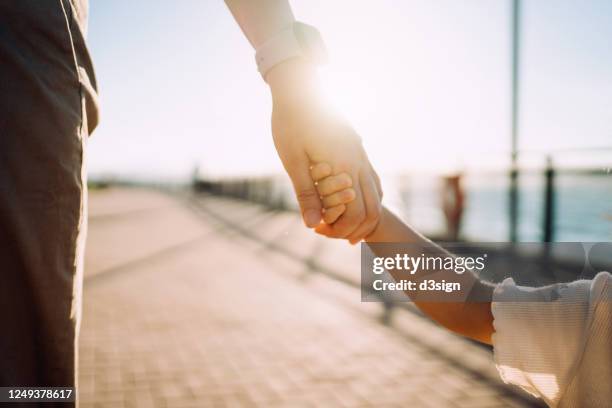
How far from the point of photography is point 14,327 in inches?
41.8

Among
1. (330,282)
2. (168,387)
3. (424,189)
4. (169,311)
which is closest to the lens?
(168,387)

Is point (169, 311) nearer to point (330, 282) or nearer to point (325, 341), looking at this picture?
point (325, 341)

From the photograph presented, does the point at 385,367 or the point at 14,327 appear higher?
the point at 14,327

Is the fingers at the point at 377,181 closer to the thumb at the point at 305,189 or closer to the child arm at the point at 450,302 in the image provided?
the child arm at the point at 450,302

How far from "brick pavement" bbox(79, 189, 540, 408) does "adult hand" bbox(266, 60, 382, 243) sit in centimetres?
215

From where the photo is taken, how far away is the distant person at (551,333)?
108 centimetres

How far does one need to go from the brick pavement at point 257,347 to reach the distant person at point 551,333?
7.11 feet

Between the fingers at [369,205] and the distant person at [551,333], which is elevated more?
the fingers at [369,205]

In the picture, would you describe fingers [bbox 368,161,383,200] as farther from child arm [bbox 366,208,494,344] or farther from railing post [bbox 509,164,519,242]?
railing post [bbox 509,164,519,242]

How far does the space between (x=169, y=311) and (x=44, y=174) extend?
4685mm

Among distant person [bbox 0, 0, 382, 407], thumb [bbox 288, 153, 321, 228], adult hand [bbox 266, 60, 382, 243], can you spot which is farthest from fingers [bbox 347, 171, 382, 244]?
distant person [bbox 0, 0, 382, 407]

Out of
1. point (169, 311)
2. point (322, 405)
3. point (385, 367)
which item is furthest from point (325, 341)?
point (169, 311)

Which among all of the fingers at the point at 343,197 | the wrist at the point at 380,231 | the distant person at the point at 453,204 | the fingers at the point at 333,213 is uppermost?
the fingers at the point at 343,197

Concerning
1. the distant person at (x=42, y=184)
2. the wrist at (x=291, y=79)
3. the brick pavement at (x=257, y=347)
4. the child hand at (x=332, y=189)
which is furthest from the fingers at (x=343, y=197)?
the brick pavement at (x=257, y=347)
